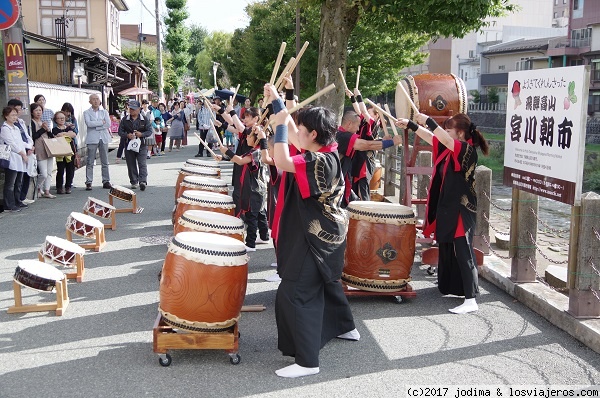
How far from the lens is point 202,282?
4438mm

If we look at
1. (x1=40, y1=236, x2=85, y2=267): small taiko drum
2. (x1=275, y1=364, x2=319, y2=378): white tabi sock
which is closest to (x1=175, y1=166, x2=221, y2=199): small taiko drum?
(x1=40, y1=236, x2=85, y2=267): small taiko drum

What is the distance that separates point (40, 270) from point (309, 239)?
8.12 ft

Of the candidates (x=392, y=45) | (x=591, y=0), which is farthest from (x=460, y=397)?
(x=591, y=0)

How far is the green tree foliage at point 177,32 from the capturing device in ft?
153

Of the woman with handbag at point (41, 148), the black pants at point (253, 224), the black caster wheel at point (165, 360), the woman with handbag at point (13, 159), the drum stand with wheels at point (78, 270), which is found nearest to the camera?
the black caster wheel at point (165, 360)

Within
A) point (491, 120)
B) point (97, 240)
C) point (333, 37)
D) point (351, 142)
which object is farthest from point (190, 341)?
point (491, 120)

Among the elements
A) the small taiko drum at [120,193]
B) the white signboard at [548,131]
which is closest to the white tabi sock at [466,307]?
the white signboard at [548,131]

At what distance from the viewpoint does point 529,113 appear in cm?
583

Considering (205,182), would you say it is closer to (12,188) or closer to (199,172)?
(199,172)

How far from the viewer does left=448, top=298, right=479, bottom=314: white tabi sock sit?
576 cm

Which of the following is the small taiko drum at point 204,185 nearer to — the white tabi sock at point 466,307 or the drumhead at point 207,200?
the drumhead at point 207,200

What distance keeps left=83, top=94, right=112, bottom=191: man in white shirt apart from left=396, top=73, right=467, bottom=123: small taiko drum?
23.2 feet

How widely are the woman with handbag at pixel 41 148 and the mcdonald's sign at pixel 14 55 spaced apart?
0.71m

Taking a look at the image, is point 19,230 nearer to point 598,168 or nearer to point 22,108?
point 22,108
